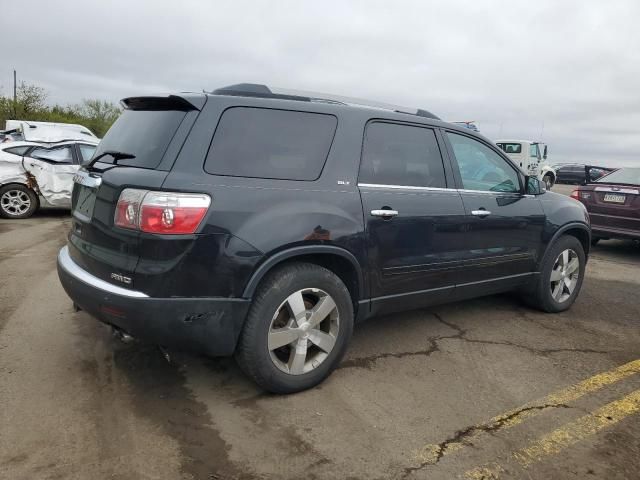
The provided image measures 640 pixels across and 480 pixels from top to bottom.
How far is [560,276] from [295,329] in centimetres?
314

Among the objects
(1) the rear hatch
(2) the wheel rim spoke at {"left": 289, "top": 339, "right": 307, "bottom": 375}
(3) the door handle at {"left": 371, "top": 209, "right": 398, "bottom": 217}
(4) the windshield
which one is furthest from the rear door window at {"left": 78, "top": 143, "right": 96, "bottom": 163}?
(4) the windshield

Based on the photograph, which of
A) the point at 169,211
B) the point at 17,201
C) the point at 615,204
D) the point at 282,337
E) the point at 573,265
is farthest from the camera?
the point at 17,201

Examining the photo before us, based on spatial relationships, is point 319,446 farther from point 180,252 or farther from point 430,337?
point 430,337

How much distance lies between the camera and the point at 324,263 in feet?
10.7

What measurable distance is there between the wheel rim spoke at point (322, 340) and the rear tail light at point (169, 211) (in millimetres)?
1007

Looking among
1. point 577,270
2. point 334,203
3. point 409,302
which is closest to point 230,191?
point 334,203

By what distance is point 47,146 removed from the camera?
31.6 ft

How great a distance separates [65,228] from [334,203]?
289 inches

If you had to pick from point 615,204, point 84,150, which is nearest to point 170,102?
point 615,204

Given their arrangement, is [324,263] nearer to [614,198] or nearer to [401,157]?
[401,157]

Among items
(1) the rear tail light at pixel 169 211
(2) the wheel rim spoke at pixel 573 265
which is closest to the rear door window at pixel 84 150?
(1) the rear tail light at pixel 169 211

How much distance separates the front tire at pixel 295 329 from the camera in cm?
292

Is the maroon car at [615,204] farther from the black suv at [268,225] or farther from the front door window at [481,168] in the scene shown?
the black suv at [268,225]

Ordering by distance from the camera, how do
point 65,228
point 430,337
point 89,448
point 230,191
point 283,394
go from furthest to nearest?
point 65,228 < point 430,337 < point 283,394 < point 230,191 < point 89,448
